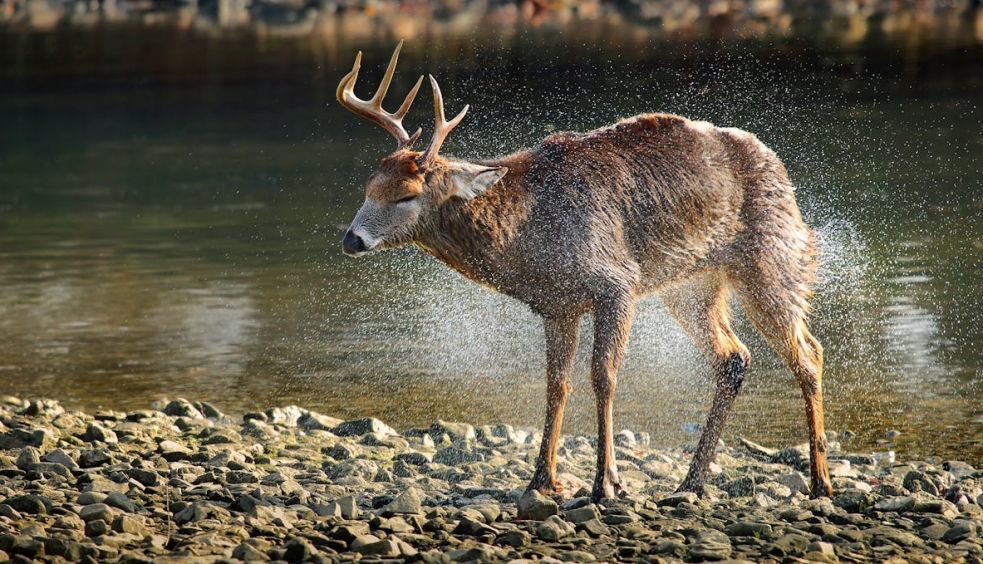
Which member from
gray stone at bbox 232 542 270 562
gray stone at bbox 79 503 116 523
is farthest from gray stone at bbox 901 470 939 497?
gray stone at bbox 79 503 116 523

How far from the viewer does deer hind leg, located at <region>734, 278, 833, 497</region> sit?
8.93 meters

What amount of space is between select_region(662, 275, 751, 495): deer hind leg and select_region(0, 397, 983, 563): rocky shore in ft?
1.46

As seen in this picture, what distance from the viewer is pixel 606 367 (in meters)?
8.49

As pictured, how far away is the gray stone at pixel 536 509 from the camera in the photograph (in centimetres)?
742

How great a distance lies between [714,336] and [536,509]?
238 centimetres

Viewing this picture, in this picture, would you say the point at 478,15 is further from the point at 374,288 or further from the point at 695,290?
the point at 695,290

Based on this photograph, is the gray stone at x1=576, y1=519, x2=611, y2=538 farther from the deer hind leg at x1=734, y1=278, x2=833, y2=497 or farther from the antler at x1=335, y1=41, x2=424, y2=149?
the antler at x1=335, y1=41, x2=424, y2=149

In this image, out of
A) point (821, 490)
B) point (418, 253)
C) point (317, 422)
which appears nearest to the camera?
point (821, 490)

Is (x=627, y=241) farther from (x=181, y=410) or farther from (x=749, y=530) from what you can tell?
(x=181, y=410)

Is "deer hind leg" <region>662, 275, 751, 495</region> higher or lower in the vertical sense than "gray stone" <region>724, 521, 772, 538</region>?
higher

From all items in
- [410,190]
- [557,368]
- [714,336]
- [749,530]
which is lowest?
[749,530]

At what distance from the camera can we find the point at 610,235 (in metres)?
8.65

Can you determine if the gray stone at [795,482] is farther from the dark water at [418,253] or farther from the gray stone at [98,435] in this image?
the gray stone at [98,435]

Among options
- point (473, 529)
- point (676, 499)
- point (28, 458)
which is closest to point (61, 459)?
point (28, 458)
